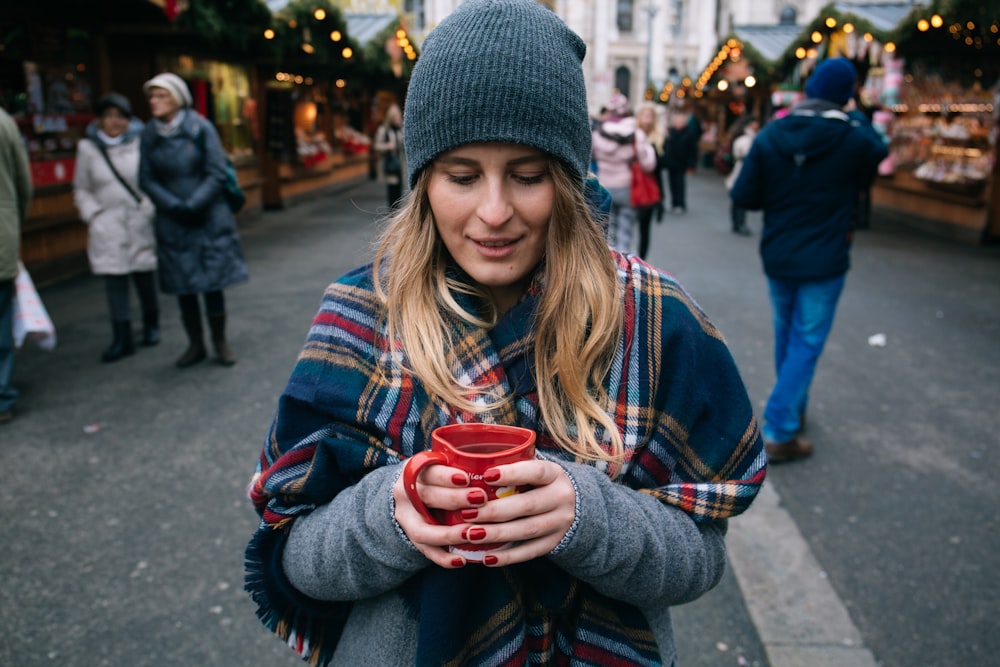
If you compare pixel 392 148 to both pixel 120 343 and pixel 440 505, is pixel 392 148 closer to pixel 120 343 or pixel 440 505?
pixel 120 343

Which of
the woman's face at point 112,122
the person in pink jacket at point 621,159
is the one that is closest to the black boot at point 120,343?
the woman's face at point 112,122

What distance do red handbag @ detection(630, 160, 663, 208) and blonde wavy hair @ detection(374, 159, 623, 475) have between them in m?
6.22

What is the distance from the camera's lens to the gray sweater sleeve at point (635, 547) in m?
1.12

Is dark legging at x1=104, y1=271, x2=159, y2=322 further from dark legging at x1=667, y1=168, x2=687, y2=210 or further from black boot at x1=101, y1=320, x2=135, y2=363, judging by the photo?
dark legging at x1=667, y1=168, x2=687, y2=210

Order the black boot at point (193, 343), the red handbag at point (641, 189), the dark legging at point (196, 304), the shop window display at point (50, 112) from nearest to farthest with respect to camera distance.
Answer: the dark legging at point (196, 304) → the black boot at point (193, 343) → the red handbag at point (641, 189) → the shop window display at point (50, 112)

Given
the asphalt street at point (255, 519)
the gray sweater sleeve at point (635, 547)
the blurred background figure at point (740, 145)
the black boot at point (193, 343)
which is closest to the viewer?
the gray sweater sleeve at point (635, 547)

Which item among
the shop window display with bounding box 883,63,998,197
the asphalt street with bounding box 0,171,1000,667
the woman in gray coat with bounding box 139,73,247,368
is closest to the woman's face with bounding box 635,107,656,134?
the asphalt street with bounding box 0,171,1000,667

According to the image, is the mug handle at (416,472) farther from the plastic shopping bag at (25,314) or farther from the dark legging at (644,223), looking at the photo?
the dark legging at (644,223)

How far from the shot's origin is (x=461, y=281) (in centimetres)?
139

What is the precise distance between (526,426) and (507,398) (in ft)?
0.20

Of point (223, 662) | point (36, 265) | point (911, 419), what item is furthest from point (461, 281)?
point (36, 265)

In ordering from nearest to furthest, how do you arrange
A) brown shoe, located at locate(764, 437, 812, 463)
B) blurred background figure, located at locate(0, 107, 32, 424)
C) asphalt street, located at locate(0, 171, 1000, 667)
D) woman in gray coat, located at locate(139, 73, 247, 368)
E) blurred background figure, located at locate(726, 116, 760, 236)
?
asphalt street, located at locate(0, 171, 1000, 667), brown shoe, located at locate(764, 437, 812, 463), blurred background figure, located at locate(0, 107, 32, 424), woman in gray coat, located at locate(139, 73, 247, 368), blurred background figure, located at locate(726, 116, 760, 236)

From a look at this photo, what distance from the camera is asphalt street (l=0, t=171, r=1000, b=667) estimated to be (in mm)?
2840

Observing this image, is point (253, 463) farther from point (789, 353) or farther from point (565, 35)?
point (565, 35)
